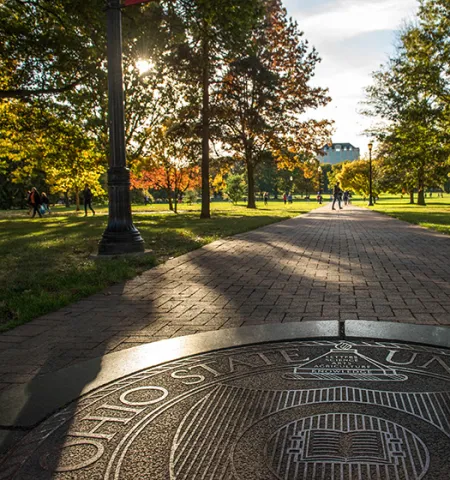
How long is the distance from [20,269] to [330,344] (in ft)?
19.0

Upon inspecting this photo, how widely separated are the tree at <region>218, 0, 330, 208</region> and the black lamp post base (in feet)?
69.2

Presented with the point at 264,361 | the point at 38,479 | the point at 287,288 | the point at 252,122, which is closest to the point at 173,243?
the point at 287,288

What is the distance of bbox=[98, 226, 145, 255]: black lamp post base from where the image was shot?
8523 mm

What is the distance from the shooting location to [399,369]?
9.52ft

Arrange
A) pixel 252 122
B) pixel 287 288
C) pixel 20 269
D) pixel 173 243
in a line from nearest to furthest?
1. pixel 287 288
2. pixel 20 269
3. pixel 173 243
4. pixel 252 122

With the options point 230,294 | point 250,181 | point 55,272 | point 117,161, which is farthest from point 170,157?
point 230,294

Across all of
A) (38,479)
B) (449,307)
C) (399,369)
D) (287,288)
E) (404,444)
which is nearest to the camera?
(38,479)

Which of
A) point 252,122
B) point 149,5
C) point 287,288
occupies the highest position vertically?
point 149,5

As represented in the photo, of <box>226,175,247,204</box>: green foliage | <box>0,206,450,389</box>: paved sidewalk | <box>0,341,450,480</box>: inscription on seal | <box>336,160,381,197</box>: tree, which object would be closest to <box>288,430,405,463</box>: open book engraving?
<box>0,341,450,480</box>: inscription on seal

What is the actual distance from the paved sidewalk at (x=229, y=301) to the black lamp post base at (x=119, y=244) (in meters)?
1.11

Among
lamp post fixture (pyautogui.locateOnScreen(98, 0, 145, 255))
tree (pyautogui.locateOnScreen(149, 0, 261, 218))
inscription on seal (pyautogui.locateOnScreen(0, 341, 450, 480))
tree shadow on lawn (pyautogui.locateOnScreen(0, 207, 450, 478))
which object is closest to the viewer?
inscription on seal (pyautogui.locateOnScreen(0, 341, 450, 480))

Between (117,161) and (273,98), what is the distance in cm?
2340

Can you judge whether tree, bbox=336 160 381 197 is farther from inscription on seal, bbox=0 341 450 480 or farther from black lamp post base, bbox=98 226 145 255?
inscription on seal, bbox=0 341 450 480

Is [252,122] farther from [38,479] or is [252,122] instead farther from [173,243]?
[38,479]
